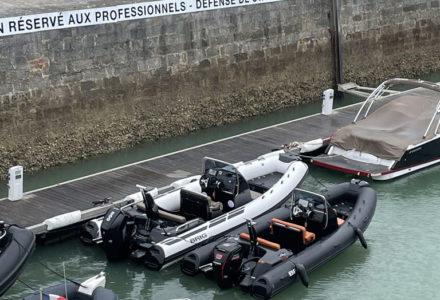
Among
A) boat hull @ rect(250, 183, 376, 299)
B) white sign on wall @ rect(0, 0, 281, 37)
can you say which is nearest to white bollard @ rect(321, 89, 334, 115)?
white sign on wall @ rect(0, 0, 281, 37)

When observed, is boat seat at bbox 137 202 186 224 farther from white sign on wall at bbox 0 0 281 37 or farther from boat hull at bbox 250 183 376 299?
white sign on wall at bbox 0 0 281 37

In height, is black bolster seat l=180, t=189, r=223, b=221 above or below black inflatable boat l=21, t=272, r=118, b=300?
above

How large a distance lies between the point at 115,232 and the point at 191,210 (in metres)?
1.58

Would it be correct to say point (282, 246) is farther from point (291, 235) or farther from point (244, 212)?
point (244, 212)

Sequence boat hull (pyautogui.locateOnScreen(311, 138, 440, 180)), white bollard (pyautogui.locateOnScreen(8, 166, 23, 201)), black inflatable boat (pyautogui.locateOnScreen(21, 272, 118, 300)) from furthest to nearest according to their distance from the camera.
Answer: boat hull (pyautogui.locateOnScreen(311, 138, 440, 180)), white bollard (pyautogui.locateOnScreen(8, 166, 23, 201)), black inflatable boat (pyautogui.locateOnScreen(21, 272, 118, 300))

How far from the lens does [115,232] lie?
1366 cm

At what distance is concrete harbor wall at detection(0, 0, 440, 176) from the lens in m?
18.2

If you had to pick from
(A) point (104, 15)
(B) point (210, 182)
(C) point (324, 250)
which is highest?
(A) point (104, 15)

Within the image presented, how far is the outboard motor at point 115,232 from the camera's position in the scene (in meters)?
13.7

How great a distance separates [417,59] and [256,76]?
22.4ft

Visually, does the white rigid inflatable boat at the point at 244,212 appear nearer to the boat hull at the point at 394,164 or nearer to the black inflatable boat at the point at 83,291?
the boat hull at the point at 394,164

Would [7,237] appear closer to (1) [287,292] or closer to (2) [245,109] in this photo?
(1) [287,292]

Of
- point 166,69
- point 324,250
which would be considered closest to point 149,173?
point 166,69

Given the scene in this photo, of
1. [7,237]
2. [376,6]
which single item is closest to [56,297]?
[7,237]
